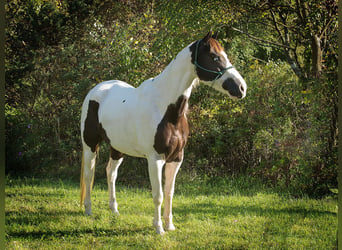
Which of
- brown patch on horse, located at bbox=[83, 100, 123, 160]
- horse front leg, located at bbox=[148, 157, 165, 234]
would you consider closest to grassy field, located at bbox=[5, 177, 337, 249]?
horse front leg, located at bbox=[148, 157, 165, 234]

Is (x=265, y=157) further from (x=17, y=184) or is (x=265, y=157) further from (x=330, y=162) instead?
(x=17, y=184)

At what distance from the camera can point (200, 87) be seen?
473 centimetres

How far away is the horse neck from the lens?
8.84 ft

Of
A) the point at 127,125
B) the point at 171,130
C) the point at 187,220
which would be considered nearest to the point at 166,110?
the point at 171,130

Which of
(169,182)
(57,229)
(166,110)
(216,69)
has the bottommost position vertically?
(57,229)

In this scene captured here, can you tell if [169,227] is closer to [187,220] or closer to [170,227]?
[170,227]

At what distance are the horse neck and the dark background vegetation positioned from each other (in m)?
1.07

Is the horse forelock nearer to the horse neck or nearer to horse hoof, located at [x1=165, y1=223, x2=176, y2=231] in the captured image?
the horse neck

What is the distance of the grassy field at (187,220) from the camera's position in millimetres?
2850

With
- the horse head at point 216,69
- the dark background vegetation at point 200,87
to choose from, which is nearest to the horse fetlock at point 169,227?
the horse head at point 216,69

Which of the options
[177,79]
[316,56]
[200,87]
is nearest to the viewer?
[177,79]

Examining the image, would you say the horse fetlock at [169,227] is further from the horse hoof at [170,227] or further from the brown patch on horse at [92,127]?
Result: the brown patch on horse at [92,127]

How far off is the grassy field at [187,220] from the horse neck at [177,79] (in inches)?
43.5

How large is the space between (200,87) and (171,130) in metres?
2.07
